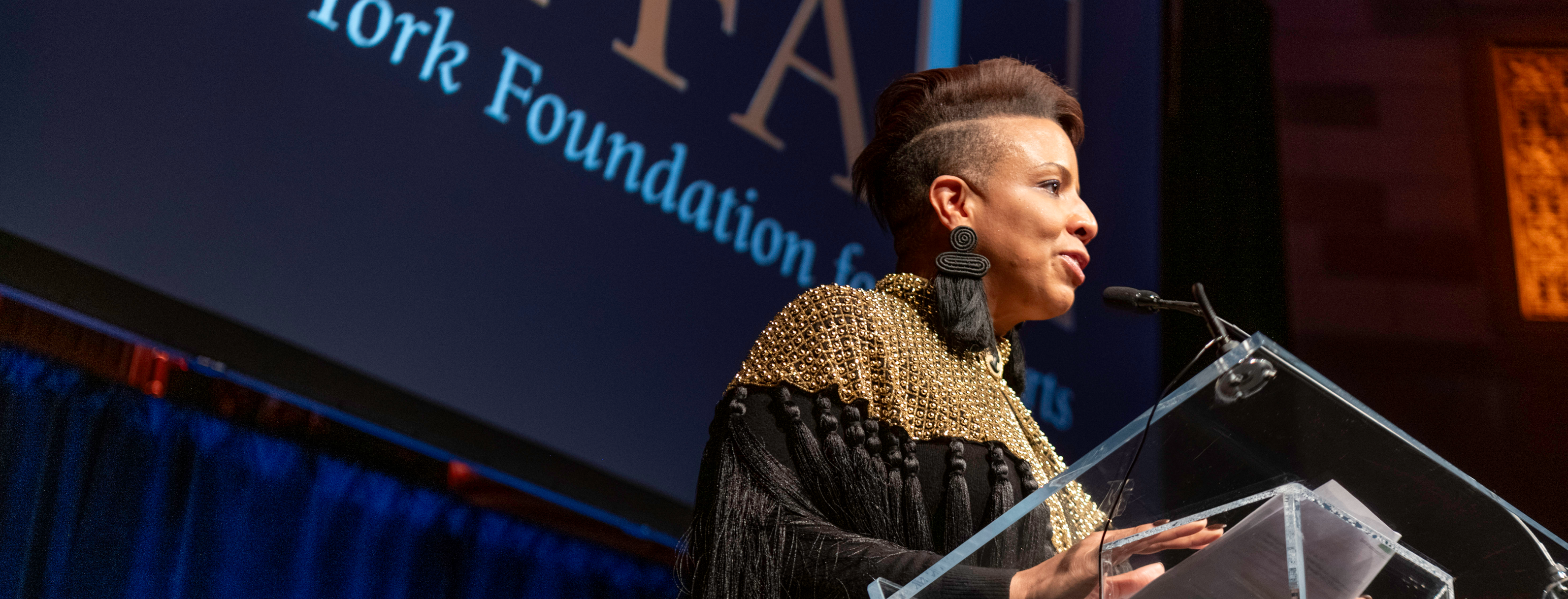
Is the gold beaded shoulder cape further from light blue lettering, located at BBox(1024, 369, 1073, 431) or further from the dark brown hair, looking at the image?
light blue lettering, located at BBox(1024, 369, 1073, 431)

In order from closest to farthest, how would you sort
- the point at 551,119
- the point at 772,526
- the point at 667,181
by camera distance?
the point at 772,526
the point at 551,119
the point at 667,181

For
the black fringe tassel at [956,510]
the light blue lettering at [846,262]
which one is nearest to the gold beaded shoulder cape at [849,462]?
the black fringe tassel at [956,510]

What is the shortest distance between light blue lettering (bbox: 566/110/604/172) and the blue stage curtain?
703 millimetres

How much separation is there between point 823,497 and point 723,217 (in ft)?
4.81

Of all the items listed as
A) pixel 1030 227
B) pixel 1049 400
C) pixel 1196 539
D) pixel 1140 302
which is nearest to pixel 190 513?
pixel 1030 227

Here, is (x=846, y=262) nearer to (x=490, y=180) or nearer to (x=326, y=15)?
(x=490, y=180)

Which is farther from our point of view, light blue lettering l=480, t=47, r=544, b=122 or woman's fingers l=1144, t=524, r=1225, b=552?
light blue lettering l=480, t=47, r=544, b=122

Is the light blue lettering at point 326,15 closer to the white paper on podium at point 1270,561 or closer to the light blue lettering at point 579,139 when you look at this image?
the light blue lettering at point 579,139

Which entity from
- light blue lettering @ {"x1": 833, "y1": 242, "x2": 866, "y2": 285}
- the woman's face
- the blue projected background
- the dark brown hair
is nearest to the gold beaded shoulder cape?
the woman's face

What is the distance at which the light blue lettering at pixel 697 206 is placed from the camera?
103 inches

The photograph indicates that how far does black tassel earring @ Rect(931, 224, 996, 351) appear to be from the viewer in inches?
58.9

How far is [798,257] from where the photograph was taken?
283 centimetres

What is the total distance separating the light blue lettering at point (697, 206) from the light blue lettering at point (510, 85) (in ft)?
1.27

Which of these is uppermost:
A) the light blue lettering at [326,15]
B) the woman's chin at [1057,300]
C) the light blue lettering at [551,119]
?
the light blue lettering at [326,15]
